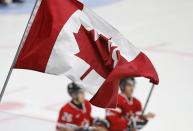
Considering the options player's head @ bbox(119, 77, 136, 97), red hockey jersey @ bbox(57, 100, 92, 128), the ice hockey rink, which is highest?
player's head @ bbox(119, 77, 136, 97)

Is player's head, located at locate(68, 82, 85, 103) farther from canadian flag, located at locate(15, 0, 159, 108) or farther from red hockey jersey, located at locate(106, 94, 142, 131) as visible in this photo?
canadian flag, located at locate(15, 0, 159, 108)

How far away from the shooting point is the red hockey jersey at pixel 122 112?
538 centimetres

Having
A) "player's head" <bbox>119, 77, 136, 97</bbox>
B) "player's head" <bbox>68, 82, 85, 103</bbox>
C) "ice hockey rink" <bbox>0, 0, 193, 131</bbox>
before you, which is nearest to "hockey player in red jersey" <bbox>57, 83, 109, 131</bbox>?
"player's head" <bbox>68, 82, 85, 103</bbox>

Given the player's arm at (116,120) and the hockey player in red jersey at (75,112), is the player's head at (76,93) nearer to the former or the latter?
the hockey player in red jersey at (75,112)

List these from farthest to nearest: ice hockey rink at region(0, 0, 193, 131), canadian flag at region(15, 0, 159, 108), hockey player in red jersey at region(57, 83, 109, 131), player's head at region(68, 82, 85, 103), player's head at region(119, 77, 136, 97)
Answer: ice hockey rink at region(0, 0, 193, 131) < player's head at region(119, 77, 136, 97) < player's head at region(68, 82, 85, 103) < hockey player in red jersey at region(57, 83, 109, 131) < canadian flag at region(15, 0, 159, 108)

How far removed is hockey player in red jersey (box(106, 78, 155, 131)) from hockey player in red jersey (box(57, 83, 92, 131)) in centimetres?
22

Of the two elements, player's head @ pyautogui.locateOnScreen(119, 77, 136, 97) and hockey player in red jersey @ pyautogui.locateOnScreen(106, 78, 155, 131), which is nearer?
hockey player in red jersey @ pyautogui.locateOnScreen(106, 78, 155, 131)

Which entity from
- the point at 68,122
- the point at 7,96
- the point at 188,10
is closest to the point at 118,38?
the point at 68,122

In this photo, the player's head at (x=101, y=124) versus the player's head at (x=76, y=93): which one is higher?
the player's head at (x=76, y=93)

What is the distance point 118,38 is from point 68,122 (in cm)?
131

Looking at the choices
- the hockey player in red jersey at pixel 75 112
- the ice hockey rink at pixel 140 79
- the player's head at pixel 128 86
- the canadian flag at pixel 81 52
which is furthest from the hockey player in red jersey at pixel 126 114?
the canadian flag at pixel 81 52

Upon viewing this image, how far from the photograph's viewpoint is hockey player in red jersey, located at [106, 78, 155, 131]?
5.39 m

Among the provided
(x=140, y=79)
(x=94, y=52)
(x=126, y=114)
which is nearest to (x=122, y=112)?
(x=126, y=114)

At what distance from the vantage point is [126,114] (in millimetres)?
5496
